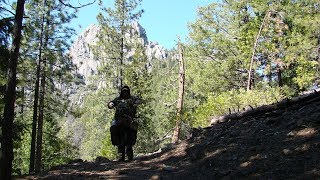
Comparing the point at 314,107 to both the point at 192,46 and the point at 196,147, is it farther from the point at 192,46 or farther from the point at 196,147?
the point at 192,46

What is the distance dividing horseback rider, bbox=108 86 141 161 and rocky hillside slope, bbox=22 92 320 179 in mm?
1388

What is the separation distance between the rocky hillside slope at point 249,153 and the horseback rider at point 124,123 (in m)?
1.39

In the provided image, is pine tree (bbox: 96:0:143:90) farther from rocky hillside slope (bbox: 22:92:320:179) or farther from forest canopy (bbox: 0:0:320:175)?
rocky hillside slope (bbox: 22:92:320:179)

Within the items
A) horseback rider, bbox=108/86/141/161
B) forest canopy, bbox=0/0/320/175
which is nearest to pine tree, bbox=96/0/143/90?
forest canopy, bbox=0/0/320/175

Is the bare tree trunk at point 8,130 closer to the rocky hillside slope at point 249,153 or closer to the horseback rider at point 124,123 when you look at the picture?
the rocky hillside slope at point 249,153

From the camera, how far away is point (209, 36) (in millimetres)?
27516

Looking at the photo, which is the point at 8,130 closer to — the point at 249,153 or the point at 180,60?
the point at 249,153

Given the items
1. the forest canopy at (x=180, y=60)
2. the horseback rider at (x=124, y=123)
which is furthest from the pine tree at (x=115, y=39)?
the horseback rider at (x=124, y=123)

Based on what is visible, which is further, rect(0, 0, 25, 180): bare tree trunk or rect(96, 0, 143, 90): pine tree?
rect(96, 0, 143, 90): pine tree

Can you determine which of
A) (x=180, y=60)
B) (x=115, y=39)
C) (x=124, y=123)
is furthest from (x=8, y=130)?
(x=115, y=39)

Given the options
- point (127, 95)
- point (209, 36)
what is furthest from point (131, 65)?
point (127, 95)

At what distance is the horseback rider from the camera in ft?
34.8

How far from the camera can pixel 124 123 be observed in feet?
34.7

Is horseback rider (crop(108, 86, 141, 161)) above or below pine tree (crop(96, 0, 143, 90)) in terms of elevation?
below
